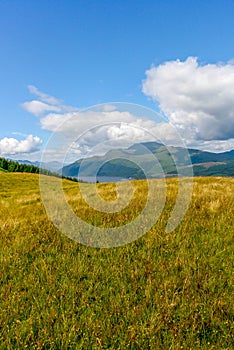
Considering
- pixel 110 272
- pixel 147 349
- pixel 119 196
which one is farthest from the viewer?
pixel 119 196

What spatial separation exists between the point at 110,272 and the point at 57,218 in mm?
3712

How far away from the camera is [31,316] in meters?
4.09

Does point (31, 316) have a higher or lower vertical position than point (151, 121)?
lower

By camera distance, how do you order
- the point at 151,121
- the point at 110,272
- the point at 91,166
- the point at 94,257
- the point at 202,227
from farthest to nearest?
the point at 91,166 < the point at 151,121 < the point at 202,227 < the point at 94,257 < the point at 110,272

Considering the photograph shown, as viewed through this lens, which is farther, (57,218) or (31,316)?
(57,218)

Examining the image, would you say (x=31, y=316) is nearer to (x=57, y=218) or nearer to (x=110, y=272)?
(x=110, y=272)

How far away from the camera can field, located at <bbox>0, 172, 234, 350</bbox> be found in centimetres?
375

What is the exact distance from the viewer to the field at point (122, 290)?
3750 mm

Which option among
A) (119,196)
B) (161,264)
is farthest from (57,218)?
(161,264)

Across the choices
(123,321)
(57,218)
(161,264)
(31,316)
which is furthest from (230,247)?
(57,218)

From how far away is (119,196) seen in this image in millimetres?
11258

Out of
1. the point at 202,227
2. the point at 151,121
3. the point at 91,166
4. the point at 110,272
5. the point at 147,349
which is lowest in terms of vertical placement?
the point at 147,349

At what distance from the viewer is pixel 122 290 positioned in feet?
15.4

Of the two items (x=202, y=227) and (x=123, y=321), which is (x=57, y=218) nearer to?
(x=202, y=227)
